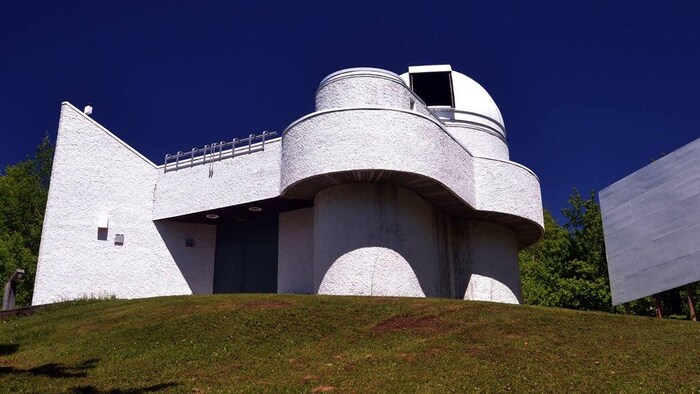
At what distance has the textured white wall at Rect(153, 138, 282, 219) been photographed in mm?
28859

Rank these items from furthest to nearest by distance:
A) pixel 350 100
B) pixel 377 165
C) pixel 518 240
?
pixel 518 240 → pixel 350 100 → pixel 377 165

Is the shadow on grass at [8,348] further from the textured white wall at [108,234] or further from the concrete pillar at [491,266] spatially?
the concrete pillar at [491,266]

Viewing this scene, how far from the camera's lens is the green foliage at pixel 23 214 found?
4588cm

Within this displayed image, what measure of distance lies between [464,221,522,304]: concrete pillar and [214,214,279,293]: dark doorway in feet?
29.0

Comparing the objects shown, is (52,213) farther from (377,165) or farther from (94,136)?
(377,165)

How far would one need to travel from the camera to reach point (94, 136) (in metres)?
31.6

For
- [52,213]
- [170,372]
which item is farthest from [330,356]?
[52,213]

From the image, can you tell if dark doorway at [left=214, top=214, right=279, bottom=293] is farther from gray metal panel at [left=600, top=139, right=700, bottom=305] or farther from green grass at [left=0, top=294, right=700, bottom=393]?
gray metal panel at [left=600, top=139, right=700, bottom=305]

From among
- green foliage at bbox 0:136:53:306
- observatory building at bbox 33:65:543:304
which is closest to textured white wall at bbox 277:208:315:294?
observatory building at bbox 33:65:543:304

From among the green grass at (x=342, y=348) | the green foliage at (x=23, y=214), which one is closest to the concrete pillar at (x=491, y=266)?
the green grass at (x=342, y=348)

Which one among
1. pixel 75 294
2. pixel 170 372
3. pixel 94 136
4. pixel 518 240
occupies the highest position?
pixel 94 136

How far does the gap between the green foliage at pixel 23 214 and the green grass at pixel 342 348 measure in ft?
84.0

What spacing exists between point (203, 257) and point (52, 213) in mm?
6874

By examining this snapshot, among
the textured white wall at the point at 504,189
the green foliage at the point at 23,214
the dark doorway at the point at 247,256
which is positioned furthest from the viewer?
the green foliage at the point at 23,214
